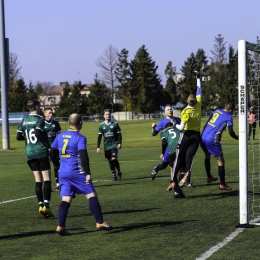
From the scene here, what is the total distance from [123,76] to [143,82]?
151 inches

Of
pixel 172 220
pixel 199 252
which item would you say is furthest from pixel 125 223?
pixel 199 252

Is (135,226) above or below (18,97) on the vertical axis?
below

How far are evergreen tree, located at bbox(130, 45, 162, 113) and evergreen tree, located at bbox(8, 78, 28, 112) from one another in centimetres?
2113

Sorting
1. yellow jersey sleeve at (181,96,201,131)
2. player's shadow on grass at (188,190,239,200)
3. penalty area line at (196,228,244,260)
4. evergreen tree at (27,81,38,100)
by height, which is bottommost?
player's shadow on grass at (188,190,239,200)

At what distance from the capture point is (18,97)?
103 metres

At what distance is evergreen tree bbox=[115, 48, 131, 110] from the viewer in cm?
11381

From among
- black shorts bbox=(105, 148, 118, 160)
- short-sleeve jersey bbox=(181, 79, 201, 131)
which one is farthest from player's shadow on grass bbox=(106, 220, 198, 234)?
black shorts bbox=(105, 148, 118, 160)

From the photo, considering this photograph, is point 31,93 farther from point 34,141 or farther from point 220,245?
point 220,245

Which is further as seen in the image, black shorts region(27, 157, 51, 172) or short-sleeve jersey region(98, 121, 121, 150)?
short-sleeve jersey region(98, 121, 121, 150)

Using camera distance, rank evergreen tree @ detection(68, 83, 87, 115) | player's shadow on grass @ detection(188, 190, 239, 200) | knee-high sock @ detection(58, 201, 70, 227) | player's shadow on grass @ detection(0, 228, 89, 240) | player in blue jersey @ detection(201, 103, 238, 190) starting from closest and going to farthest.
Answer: knee-high sock @ detection(58, 201, 70, 227), player's shadow on grass @ detection(0, 228, 89, 240), player's shadow on grass @ detection(188, 190, 239, 200), player in blue jersey @ detection(201, 103, 238, 190), evergreen tree @ detection(68, 83, 87, 115)

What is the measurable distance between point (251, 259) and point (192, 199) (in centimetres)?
557

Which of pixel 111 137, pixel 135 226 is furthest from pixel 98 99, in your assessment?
pixel 135 226

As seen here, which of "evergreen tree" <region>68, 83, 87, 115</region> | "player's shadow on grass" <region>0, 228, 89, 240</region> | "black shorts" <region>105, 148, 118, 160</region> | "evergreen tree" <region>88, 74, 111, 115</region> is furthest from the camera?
"evergreen tree" <region>68, 83, 87, 115</region>

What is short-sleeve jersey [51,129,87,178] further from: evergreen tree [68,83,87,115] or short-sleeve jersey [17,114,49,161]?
evergreen tree [68,83,87,115]
